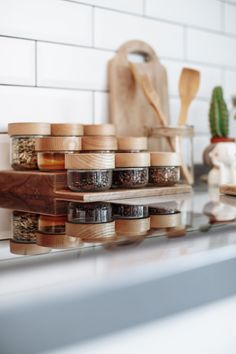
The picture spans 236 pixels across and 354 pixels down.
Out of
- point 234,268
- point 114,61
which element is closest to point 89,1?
point 114,61

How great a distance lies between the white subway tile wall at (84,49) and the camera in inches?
43.1

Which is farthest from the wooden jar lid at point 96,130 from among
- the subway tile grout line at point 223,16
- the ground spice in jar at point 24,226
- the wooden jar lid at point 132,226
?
the subway tile grout line at point 223,16

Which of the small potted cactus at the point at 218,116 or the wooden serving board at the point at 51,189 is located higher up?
the small potted cactus at the point at 218,116

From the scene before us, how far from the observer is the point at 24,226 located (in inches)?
27.2

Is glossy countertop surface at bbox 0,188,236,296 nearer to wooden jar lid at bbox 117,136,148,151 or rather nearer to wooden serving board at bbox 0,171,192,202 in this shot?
wooden serving board at bbox 0,171,192,202

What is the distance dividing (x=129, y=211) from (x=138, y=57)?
26.3 inches

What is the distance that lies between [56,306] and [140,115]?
0.98 metres

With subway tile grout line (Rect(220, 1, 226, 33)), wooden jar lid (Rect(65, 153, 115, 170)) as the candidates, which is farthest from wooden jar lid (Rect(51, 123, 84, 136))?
subway tile grout line (Rect(220, 1, 226, 33))

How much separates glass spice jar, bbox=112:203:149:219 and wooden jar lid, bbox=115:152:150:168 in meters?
0.12

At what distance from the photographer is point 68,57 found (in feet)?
3.89

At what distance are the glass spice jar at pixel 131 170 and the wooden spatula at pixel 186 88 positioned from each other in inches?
16.4

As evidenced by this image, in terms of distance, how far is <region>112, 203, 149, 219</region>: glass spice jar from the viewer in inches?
28.1

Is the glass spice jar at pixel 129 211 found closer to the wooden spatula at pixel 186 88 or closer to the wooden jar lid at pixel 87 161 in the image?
the wooden jar lid at pixel 87 161

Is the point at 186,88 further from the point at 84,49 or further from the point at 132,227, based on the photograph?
the point at 132,227
